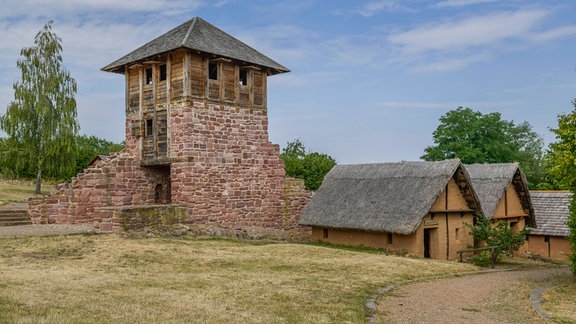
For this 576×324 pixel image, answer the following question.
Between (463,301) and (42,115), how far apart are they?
34.7 metres

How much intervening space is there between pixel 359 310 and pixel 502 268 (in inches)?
489

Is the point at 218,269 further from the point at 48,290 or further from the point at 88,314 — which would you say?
the point at 88,314

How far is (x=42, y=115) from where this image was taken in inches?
1561

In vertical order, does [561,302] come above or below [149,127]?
below

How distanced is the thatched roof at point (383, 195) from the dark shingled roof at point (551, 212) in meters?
7.28

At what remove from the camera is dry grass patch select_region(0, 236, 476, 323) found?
33.5 ft

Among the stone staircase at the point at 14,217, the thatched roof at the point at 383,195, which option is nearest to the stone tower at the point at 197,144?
the stone staircase at the point at 14,217

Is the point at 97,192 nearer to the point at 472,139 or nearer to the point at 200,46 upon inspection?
the point at 200,46

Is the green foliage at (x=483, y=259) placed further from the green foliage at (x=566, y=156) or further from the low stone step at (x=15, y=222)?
the low stone step at (x=15, y=222)

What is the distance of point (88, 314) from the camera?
9.74 metres

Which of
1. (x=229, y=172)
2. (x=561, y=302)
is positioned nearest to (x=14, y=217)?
(x=229, y=172)

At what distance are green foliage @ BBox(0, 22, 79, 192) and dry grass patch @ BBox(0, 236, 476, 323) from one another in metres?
22.7

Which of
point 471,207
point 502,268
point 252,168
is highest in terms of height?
point 252,168

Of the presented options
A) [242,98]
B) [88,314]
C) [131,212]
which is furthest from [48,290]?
[242,98]
